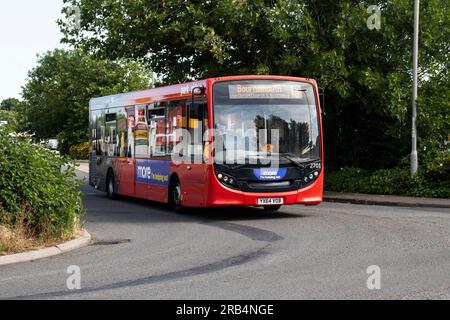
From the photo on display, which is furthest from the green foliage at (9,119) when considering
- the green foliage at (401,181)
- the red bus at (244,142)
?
the green foliage at (401,181)

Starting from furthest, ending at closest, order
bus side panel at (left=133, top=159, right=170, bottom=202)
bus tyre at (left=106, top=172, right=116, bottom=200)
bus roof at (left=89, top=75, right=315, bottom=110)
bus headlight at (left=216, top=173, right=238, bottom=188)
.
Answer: bus tyre at (left=106, top=172, right=116, bottom=200), bus side panel at (left=133, top=159, right=170, bottom=202), bus roof at (left=89, top=75, right=315, bottom=110), bus headlight at (left=216, top=173, right=238, bottom=188)

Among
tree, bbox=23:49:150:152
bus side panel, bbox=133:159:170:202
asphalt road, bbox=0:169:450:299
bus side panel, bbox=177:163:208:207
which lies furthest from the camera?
tree, bbox=23:49:150:152

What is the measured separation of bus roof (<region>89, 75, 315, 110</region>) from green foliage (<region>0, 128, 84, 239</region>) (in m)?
4.59

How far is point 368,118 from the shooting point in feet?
85.5

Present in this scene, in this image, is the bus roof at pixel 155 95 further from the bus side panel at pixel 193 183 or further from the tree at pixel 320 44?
the tree at pixel 320 44

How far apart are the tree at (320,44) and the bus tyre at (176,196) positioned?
5.71m

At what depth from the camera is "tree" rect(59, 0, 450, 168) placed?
72.8 feet

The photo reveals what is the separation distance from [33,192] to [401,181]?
44.4 feet

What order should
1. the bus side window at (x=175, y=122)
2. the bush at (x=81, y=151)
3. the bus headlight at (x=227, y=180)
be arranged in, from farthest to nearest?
the bush at (x=81, y=151) < the bus side window at (x=175, y=122) < the bus headlight at (x=227, y=180)

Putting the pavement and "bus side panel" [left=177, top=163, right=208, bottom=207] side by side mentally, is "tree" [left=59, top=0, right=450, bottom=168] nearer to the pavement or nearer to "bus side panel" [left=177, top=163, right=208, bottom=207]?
the pavement

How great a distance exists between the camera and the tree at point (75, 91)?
68.8m

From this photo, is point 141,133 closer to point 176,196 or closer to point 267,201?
point 176,196

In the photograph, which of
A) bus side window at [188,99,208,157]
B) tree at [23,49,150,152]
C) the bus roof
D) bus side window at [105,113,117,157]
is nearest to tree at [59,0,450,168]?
the bus roof
